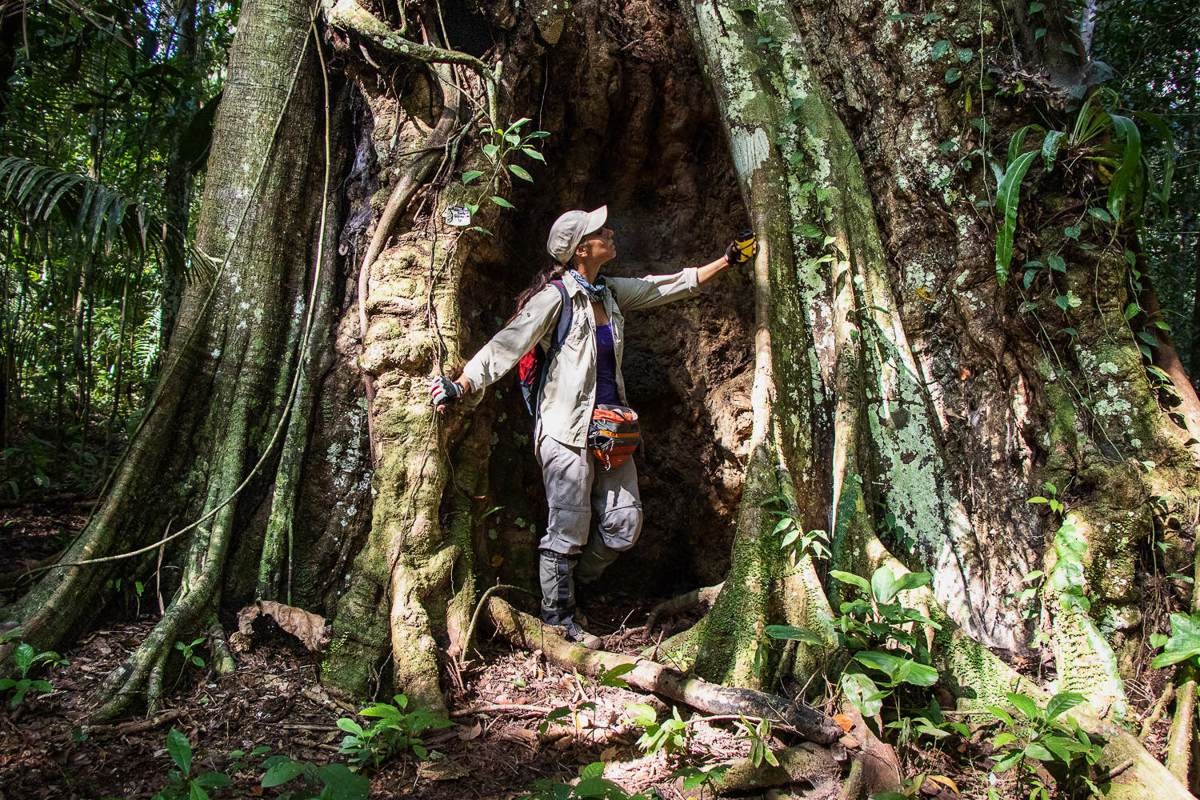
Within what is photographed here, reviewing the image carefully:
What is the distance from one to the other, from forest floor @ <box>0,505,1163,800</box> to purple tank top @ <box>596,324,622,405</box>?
4.16 ft

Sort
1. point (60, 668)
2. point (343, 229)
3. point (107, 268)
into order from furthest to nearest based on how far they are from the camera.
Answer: point (343, 229) → point (107, 268) → point (60, 668)

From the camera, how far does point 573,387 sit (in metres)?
3.74

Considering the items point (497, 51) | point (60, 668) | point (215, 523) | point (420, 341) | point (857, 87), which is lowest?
point (60, 668)

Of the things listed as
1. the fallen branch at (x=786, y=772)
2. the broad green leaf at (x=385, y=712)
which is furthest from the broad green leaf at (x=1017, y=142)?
the broad green leaf at (x=385, y=712)

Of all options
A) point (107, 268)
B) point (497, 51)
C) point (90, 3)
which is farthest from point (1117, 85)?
point (90, 3)

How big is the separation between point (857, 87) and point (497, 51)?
1.89 metres

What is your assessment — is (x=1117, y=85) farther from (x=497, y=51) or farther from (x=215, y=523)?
(x=215, y=523)

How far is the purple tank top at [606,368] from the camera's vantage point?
3.89 meters

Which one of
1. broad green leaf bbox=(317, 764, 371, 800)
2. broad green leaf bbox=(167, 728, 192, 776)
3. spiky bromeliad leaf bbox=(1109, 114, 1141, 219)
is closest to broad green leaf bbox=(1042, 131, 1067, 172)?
spiky bromeliad leaf bbox=(1109, 114, 1141, 219)

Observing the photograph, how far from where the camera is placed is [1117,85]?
5031 millimetres

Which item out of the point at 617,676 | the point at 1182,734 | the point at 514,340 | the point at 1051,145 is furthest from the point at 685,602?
the point at 1051,145

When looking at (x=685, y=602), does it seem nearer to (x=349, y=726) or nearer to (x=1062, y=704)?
(x=1062, y=704)

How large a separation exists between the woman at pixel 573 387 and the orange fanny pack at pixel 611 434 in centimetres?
4

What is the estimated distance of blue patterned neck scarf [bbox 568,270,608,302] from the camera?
3834 mm
